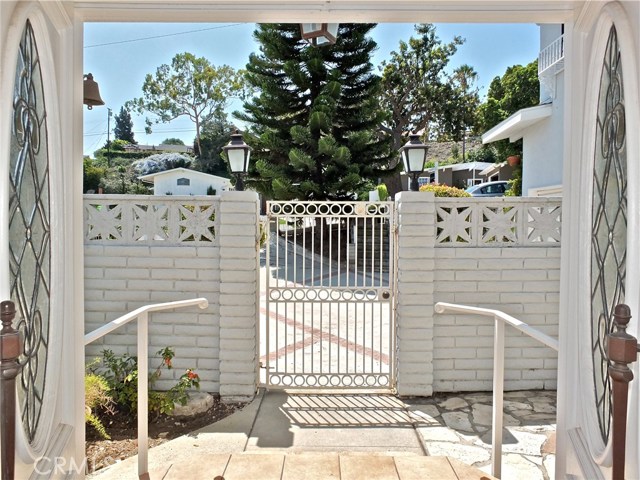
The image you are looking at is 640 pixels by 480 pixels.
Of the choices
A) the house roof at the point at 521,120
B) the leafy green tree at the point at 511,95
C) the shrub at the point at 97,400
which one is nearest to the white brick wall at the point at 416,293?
the shrub at the point at 97,400

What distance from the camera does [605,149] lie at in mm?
1323

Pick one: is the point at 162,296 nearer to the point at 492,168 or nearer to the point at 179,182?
the point at 179,182

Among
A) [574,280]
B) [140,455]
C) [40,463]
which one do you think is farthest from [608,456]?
[140,455]

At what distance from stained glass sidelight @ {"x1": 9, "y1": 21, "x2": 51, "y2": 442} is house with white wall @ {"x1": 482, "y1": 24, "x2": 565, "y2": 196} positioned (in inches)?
239

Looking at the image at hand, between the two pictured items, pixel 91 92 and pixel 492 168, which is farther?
pixel 492 168

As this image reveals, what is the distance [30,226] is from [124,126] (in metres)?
31.3

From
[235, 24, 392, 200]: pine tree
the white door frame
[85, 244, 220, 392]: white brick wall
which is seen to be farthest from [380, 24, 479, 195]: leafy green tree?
the white door frame

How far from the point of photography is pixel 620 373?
99 cm

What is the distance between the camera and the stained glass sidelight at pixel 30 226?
3.82 feet

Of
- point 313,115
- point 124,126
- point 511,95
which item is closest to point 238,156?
point 313,115

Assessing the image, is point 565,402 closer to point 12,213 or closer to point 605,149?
point 605,149

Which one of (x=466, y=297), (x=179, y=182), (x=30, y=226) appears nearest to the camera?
(x=30, y=226)

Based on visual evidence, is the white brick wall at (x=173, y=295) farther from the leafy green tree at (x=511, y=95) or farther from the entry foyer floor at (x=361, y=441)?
the leafy green tree at (x=511, y=95)

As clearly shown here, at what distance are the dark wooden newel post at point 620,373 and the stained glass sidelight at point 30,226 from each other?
4.67 ft
